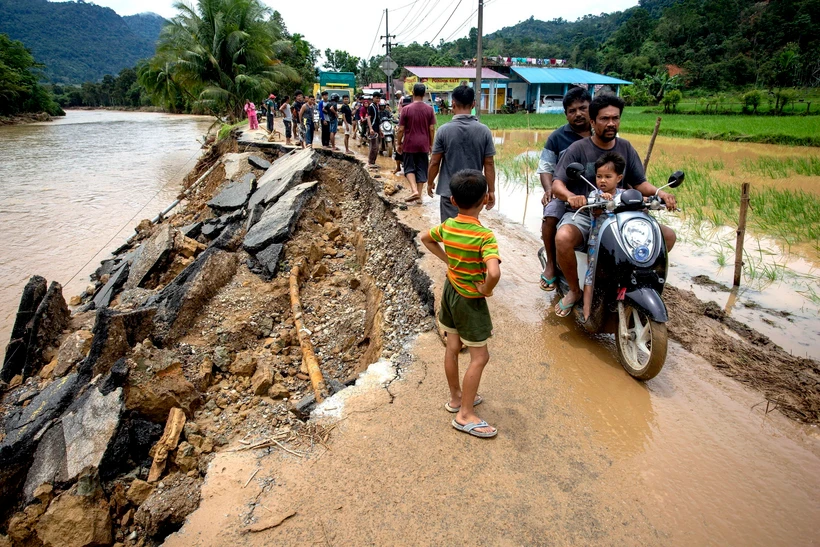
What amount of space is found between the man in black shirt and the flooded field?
1.85 m

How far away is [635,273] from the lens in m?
2.84

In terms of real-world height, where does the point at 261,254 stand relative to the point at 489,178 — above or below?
below

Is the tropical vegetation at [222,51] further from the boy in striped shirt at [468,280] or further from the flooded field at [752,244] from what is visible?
the boy in striped shirt at [468,280]

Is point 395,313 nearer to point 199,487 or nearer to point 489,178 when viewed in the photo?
point 489,178

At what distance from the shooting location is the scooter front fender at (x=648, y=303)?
2.69 m

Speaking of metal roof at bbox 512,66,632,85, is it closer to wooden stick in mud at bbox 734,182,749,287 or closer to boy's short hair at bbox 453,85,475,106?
wooden stick in mud at bbox 734,182,749,287

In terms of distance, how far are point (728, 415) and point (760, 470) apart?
0.45 m

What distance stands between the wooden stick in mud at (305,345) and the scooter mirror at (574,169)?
2.34 m

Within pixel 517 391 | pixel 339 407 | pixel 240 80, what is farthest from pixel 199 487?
pixel 240 80

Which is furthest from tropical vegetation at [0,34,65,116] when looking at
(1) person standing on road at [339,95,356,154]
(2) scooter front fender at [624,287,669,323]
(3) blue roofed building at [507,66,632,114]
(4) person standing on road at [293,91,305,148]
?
(2) scooter front fender at [624,287,669,323]

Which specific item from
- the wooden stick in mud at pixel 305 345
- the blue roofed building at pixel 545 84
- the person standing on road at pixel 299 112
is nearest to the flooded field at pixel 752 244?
the wooden stick in mud at pixel 305 345

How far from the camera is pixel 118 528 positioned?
2.69m

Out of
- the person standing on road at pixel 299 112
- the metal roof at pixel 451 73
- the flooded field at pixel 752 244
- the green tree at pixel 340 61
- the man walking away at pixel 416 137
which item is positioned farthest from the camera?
the green tree at pixel 340 61

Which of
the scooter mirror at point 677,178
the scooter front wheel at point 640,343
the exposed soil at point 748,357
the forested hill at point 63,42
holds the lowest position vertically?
the exposed soil at point 748,357
